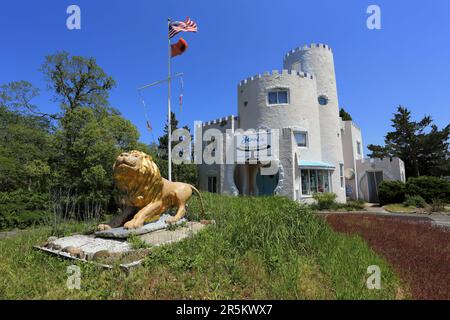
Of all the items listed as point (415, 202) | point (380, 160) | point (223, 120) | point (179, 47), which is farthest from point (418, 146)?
point (179, 47)

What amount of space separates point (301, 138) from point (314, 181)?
3638 millimetres

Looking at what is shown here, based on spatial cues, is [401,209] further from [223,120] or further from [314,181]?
[223,120]

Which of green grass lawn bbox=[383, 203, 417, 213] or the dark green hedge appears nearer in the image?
the dark green hedge

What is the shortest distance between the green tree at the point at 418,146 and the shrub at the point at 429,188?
54.3ft

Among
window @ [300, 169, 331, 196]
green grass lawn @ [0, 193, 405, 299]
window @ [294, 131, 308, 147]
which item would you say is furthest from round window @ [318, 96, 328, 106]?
green grass lawn @ [0, 193, 405, 299]

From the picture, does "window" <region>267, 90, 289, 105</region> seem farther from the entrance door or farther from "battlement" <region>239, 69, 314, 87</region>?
the entrance door

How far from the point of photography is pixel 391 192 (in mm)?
19484

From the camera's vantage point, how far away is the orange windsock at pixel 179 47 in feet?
49.5

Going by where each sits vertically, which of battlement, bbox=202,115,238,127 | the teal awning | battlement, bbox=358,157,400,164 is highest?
battlement, bbox=202,115,238,127

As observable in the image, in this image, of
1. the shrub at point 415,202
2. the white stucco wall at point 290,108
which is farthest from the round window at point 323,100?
the shrub at point 415,202

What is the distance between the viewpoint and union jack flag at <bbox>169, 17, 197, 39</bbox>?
1443cm

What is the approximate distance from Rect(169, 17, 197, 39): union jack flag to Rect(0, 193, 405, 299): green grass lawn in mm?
12522

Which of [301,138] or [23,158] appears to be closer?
[23,158]

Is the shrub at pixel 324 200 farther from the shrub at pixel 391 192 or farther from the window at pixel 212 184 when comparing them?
the window at pixel 212 184
